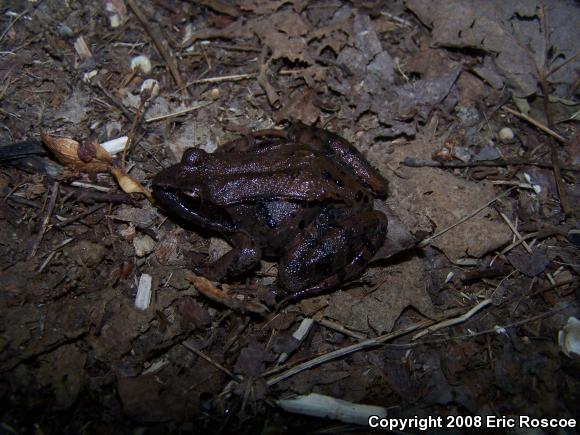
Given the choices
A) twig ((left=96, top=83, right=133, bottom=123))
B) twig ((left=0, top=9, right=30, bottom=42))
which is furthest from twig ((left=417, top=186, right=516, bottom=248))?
twig ((left=0, top=9, right=30, bottom=42))

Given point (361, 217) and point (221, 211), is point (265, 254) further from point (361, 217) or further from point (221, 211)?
point (361, 217)

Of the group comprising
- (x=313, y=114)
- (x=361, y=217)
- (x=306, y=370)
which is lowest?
(x=306, y=370)

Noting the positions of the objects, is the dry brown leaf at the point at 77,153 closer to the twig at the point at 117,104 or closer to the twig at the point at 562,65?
the twig at the point at 117,104

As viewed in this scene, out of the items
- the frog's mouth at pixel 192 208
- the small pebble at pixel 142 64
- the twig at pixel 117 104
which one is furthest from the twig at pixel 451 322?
the small pebble at pixel 142 64

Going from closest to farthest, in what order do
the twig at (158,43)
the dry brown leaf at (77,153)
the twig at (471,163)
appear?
the dry brown leaf at (77,153) → the twig at (471,163) → the twig at (158,43)

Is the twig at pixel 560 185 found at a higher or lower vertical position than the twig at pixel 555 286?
higher

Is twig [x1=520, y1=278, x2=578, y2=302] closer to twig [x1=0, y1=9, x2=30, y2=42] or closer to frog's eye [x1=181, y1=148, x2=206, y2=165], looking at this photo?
frog's eye [x1=181, y1=148, x2=206, y2=165]

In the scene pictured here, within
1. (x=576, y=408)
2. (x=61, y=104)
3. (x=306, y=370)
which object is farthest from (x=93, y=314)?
(x=576, y=408)
